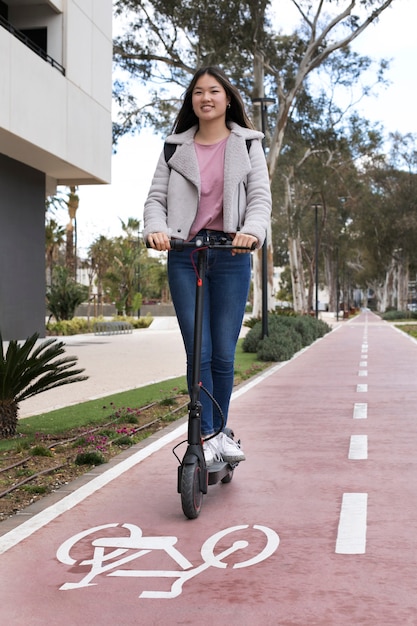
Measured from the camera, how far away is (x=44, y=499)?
205 inches

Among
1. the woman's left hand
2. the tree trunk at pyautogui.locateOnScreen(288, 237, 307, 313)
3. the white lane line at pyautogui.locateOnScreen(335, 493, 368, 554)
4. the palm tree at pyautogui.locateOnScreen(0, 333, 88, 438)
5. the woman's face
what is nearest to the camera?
the white lane line at pyautogui.locateOnScreen(335, 493, 368, 554)

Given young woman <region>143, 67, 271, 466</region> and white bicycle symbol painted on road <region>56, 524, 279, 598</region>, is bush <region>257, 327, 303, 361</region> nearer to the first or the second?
young woman <region>143, 67, 271, 466</region>

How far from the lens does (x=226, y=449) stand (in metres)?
5.09

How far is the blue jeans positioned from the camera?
4.91m

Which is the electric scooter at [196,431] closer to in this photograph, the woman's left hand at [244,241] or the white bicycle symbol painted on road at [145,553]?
the woman's left hand at [244,241]

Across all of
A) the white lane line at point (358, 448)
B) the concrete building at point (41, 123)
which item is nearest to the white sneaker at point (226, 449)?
the white lane line at point (358, 448)

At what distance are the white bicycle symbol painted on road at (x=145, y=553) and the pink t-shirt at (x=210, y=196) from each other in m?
1.64

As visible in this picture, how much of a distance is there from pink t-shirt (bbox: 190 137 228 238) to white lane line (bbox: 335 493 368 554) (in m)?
1.67

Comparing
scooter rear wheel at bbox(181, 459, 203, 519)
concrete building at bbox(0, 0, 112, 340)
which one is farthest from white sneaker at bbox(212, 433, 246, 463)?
concrete building at bbox(0, 0, 112, 340)

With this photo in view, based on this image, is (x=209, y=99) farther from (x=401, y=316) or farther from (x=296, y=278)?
(x=401, y=316)

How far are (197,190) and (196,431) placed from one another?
4.32ft

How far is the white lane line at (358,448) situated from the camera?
650cm

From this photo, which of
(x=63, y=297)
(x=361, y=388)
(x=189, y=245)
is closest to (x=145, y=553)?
(x=189, y=245)

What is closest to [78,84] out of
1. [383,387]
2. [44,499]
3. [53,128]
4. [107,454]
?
[53,128]
